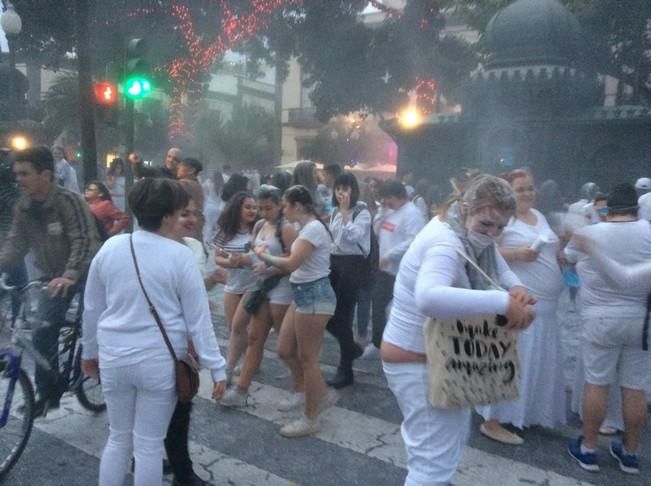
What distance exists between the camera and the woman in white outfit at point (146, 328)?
2.87 m

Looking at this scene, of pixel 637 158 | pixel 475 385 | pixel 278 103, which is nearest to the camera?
pixel 475 385

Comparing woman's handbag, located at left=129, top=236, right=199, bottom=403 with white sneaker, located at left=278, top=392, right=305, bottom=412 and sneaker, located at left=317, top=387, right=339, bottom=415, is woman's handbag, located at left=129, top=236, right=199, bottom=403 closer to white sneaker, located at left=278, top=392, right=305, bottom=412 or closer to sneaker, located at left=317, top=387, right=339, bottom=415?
sneaker, located at left=317, top=387, right=339, bottom=415

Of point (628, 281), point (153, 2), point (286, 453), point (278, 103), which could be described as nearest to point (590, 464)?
point (628, 281)

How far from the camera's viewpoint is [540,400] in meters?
4.61

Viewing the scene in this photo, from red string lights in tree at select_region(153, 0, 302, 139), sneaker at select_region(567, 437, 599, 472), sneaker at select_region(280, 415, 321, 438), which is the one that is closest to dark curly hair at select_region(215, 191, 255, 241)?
sneaker at select_region(280, 415, 321, 438)

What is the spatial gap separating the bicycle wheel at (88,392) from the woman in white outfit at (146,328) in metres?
1.67

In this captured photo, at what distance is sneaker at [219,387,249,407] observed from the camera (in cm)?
496

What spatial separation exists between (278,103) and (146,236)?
175ft

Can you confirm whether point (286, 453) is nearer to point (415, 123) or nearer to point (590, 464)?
point (590, 464)

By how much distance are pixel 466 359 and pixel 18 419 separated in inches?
108

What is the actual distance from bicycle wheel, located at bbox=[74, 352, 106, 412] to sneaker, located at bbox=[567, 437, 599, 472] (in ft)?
10.4

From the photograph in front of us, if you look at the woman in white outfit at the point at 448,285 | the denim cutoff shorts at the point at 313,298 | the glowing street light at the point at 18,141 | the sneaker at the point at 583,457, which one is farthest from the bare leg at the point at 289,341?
the glowing street light at the point at 18,141

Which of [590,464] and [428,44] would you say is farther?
[428,44]

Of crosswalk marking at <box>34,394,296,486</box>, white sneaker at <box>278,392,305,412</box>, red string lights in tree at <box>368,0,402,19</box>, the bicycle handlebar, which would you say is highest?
red string lights in tree at <box>368,0,402,19</box>
